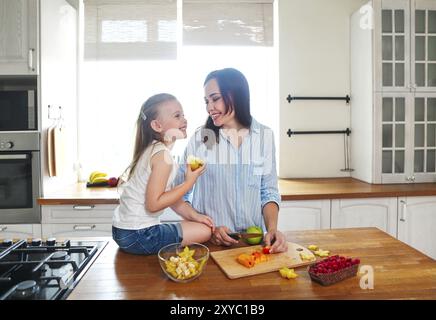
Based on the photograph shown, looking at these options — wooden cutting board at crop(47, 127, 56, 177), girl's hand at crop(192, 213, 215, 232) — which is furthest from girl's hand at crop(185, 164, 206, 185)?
wooden cutting board at crop(47, 127, 56, 177)

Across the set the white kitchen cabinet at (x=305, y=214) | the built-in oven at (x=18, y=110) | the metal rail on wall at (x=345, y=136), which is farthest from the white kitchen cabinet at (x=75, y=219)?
the metal rail on wall at (x=345, y=136)

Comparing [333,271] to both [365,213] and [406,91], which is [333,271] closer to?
[365,213]

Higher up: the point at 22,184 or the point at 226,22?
the point at 226,22

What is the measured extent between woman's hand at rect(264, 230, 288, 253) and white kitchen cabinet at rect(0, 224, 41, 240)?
1380 millimetres

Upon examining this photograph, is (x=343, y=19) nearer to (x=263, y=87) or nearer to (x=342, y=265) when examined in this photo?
(x=263, y=87)

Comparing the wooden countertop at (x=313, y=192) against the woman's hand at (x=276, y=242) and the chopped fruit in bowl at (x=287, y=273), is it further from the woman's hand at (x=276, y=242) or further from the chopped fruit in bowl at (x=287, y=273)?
the chopped fruit in bowl at (x=287, y=273)

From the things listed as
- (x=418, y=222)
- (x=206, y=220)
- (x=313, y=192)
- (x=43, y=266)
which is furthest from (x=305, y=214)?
(x=43, y=266)

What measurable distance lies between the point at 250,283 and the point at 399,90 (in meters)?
1.83

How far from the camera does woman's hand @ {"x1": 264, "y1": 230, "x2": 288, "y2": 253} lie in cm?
85

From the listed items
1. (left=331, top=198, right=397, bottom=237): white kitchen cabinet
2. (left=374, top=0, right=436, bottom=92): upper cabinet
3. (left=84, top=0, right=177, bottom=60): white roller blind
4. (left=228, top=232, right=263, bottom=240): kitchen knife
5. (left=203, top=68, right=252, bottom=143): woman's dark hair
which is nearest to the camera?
(left=228, top=232, right=263, bottom=240): kitchen knife

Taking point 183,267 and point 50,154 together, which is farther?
point 50,154

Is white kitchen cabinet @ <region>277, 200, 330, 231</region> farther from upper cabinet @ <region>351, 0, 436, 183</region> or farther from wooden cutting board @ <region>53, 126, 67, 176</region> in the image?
wooden cutting board @ <region>53, 126, 67, 176</region>

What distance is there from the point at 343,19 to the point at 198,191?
5.97ft

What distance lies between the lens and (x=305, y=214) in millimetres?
1810
